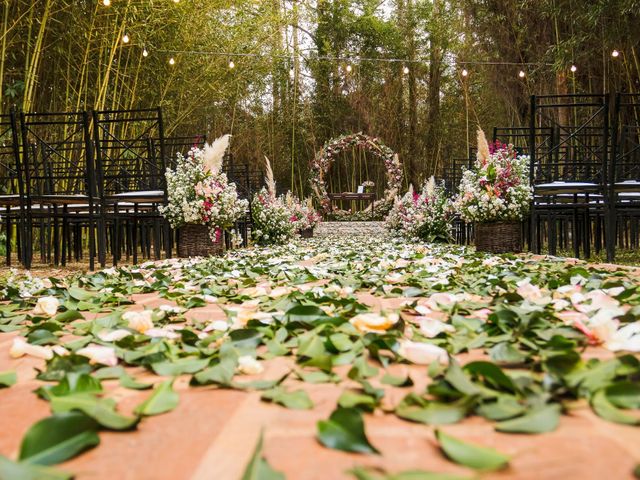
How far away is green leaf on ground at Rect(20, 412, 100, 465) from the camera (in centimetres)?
67

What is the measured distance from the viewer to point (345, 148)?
14.4m

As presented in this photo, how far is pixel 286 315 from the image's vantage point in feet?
4.57

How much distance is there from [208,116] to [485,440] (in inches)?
518

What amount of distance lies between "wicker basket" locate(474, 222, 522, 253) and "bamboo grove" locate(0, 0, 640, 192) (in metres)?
2.02

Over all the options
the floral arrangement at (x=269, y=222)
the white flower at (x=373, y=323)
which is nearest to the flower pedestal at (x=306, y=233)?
the floral arrangement at (x=269, y=222)

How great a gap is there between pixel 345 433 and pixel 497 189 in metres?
4.42

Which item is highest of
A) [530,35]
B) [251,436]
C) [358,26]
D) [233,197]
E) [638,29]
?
[358,26]

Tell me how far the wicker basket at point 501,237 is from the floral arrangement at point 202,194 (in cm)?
212

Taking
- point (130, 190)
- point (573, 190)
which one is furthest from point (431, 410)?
point (130, 190)

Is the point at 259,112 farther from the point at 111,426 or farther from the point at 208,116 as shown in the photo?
the point at 111,426

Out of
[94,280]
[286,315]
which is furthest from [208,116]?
[286,315]

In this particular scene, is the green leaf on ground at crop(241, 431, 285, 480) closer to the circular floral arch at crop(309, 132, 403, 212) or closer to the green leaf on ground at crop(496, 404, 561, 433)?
the green leaf on ground at crop(496, 404, 561, 433)

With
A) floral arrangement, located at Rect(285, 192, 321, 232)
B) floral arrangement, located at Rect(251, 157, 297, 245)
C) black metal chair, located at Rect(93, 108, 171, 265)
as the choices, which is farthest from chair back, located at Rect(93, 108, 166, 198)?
floral arrangement, located at Rect(285, 192, 321, 232)

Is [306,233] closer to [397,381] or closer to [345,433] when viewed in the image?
[397,381]
